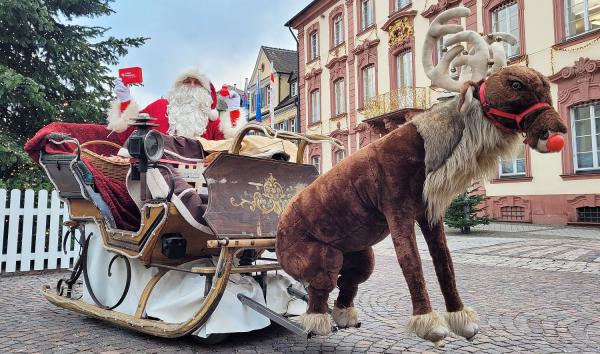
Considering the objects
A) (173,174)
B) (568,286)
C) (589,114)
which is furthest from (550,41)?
(173,174)

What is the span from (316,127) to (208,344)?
2105 centimetres

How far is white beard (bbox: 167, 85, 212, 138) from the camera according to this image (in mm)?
4809

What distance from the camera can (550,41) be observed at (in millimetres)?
13320

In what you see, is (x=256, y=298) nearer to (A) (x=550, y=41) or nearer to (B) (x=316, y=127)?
(A) (x=550, y=41)

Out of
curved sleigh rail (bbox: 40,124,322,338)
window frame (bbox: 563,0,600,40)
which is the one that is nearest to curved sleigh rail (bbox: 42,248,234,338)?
curved sleigh rail (bbox: 40,124,322,338)

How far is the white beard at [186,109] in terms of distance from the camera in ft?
15.8

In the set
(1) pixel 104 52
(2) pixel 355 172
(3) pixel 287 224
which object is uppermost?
(1) pixel 104 52

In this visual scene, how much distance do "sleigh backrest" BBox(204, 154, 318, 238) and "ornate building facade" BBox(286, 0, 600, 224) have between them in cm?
622

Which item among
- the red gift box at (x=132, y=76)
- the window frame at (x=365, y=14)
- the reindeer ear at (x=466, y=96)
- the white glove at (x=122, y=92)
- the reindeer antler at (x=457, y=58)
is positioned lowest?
the reindeer ear at (x=466, y=96)

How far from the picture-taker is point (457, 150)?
225 cm

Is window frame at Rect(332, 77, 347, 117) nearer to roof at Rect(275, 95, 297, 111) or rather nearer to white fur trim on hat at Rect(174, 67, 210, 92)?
roof at Rect(275, 95, 297, 111)

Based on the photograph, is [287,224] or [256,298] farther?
[256,298]

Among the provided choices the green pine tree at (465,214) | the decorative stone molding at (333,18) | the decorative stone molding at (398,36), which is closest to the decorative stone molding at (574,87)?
the green pine tree at (465,214)

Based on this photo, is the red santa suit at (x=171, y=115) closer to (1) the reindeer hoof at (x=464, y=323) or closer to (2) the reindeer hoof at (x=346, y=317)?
(2) the reindeer hoof at (x=346, y=317)
